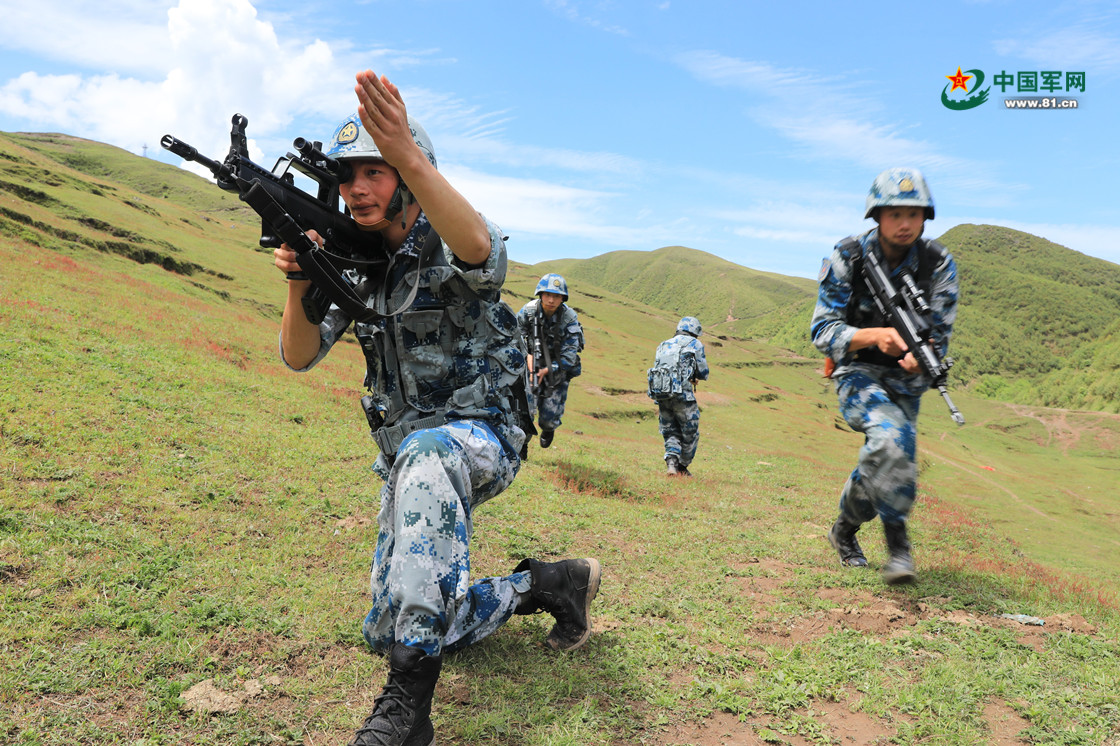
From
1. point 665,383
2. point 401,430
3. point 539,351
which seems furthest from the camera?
point 665,383

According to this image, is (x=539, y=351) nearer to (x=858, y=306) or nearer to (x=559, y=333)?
(x=559, y=333)

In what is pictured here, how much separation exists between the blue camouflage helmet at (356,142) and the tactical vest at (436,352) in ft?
2.08

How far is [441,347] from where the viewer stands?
3949 millimetres

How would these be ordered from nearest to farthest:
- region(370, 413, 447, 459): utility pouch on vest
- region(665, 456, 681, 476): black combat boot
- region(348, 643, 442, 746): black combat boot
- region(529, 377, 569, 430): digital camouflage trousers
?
region(348, 643, 442, 746): black combat boot, region(370, 413, 447, 459): utility pouch on vest, region(529, 377, 569, 430): digital camouflage trousers, region(665, 456, 681, 476): black combat boot

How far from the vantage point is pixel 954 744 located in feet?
11.3

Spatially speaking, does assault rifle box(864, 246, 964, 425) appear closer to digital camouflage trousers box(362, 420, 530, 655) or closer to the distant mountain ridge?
digital camouflage trousers box(362, 420, 530, 655)

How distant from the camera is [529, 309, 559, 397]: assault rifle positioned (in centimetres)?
1262

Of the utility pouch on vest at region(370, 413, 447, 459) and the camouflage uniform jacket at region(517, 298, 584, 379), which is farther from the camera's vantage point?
the camouflage uniform jacket at region(517, 298, 584, 379)

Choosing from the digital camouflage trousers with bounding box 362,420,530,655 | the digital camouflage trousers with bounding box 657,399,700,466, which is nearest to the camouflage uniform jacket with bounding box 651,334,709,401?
the digital camouflage trousers with bounding box 657,399,700,466

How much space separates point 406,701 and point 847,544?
17.3ft

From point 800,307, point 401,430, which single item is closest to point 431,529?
point 401,430

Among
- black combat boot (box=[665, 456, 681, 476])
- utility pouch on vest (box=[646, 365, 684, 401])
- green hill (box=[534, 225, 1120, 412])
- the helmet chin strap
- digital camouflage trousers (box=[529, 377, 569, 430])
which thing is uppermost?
green hill (box=[534, 225, 1120, 412])

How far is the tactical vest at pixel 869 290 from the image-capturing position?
5.70 m

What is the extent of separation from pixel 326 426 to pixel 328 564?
6.04 meters
